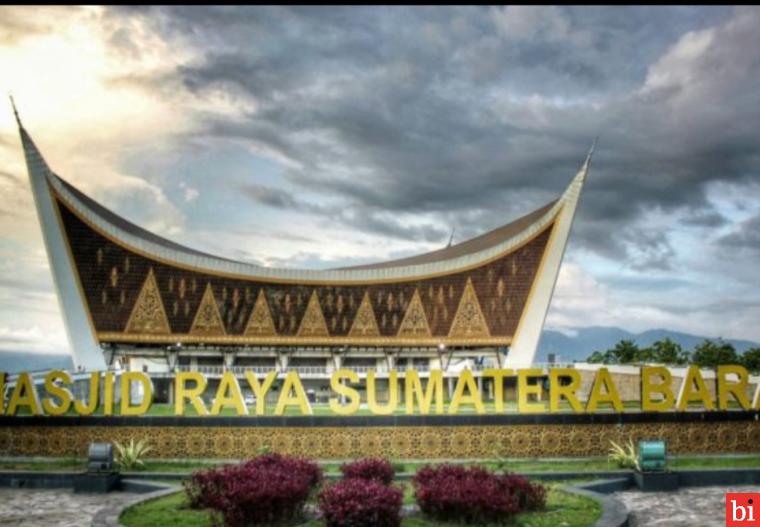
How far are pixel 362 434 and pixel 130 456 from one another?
376cm

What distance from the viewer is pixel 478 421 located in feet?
40.9

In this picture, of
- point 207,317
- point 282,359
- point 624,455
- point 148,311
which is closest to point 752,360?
point 282,359

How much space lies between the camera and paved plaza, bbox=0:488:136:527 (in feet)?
28.5

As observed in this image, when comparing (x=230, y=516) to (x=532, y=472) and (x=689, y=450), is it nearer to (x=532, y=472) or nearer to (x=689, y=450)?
(x=532, y=472)

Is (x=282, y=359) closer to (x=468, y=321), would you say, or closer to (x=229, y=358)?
(x=229, y=358)

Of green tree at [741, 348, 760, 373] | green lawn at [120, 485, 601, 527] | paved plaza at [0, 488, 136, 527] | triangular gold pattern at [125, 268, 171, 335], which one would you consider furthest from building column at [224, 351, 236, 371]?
green lawn at [120, 485, 601, 527]

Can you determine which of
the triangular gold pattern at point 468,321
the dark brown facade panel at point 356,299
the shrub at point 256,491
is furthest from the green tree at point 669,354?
the shrub at point 256,491

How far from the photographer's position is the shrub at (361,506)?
6781 millimetres

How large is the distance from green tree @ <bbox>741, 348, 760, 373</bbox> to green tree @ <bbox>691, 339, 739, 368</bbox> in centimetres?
41

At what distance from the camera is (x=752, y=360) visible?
35000 millimetres

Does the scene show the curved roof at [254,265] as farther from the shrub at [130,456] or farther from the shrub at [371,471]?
the shrub at [371,471]

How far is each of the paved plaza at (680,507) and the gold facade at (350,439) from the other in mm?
2115

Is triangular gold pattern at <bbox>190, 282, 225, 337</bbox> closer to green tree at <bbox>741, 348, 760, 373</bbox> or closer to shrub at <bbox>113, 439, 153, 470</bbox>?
shrub at <bbox>113, 439, 153, 470</bbox>

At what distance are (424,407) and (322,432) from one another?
1.80 m
